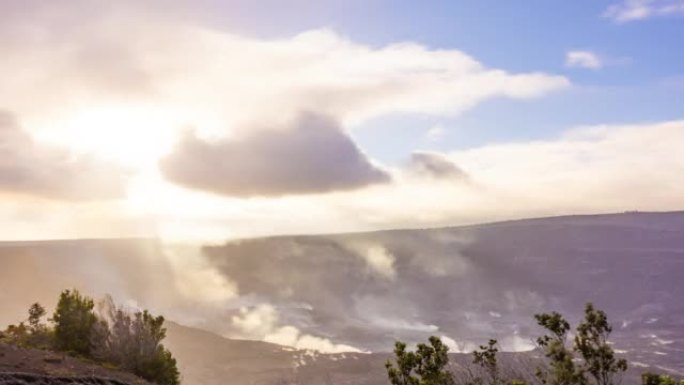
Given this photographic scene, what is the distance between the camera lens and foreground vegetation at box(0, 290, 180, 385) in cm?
4506

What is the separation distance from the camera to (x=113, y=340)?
45781 mm

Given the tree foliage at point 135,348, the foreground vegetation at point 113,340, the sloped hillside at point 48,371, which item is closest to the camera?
the sloped hillside at point 48,371

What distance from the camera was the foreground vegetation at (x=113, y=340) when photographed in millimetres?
45062

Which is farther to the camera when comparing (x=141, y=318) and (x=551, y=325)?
(x=141, y=318)

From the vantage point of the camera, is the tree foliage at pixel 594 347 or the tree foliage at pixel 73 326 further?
the tree foliage at pixel 73 326

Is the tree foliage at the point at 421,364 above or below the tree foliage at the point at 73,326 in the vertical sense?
below

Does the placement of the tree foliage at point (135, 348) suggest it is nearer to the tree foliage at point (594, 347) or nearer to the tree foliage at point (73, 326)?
the tree foliage at point (73, 326)

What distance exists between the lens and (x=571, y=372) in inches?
1001

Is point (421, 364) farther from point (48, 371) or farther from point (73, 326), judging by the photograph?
point (73, 326)

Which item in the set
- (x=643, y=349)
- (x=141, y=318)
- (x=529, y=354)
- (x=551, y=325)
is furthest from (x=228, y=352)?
(x=551, y=325)

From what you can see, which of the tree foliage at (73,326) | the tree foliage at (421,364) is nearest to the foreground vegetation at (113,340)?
the tree foliage at (73,326)

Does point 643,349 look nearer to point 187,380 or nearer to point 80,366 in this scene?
point 187,380

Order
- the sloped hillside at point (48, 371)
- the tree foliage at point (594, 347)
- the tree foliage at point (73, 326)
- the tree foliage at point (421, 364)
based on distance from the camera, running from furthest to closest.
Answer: the tree foliage at point (73, 326), the tree foliage at point (421, 364), the sloped hillside at point (48, 371), the tree foliage at point (594, 347)

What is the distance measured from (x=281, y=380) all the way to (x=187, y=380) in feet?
71.0
